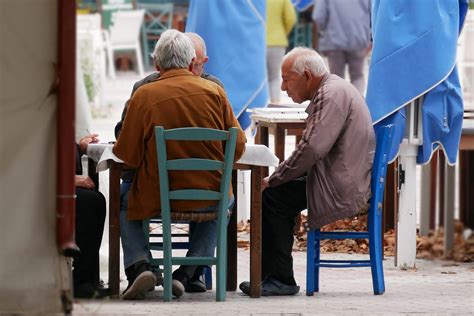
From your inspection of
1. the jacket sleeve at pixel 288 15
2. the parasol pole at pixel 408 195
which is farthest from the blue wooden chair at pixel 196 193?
the jacket sleeve at pixel 288 15

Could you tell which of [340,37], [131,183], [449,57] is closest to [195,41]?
[131,183]

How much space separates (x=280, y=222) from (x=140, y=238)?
73 cm

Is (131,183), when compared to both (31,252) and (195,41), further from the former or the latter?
(31,252)

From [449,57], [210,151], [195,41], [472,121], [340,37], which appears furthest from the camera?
[340,37]

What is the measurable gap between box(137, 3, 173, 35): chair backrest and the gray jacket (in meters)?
17.1

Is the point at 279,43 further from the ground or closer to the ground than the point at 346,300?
further from the ground

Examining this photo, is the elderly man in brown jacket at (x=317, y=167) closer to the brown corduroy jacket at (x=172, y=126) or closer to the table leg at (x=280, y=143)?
the brown corduroy jacket at (x=172, y=126)

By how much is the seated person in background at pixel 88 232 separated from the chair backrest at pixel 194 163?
0.42 meters

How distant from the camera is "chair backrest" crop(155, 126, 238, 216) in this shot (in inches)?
261

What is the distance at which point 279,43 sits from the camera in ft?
56.0

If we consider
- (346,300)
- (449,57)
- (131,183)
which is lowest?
(346,300)

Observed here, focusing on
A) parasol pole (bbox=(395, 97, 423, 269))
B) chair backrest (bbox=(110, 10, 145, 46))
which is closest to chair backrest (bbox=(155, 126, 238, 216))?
parasol pole (bbox=(395, 97, 423, 269))

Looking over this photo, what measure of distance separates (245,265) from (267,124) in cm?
92

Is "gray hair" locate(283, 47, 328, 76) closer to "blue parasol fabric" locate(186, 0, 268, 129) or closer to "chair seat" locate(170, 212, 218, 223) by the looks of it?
"chair seat" locate(170, 212, 218, 223)
